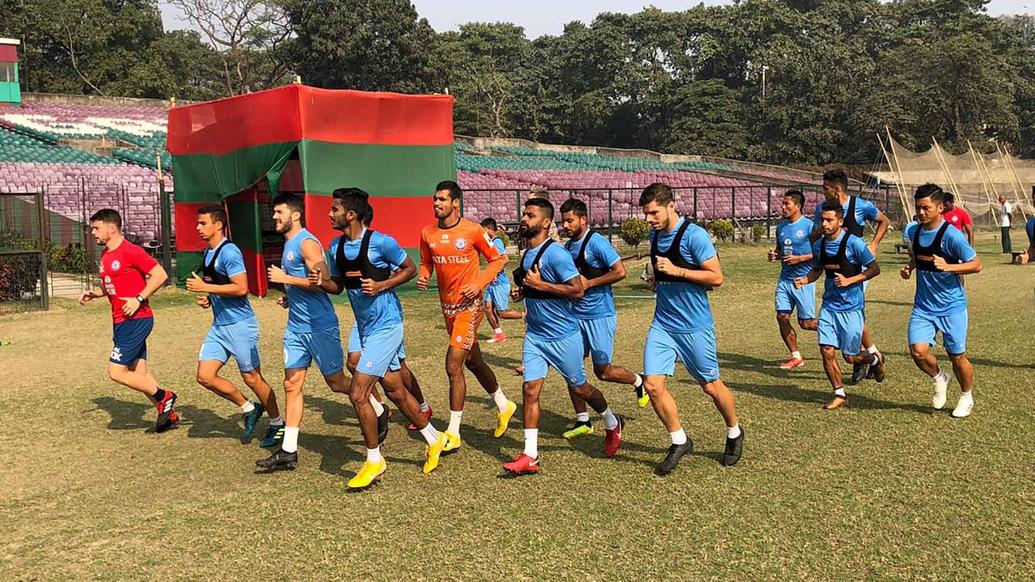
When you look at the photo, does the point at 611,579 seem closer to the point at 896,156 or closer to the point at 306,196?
the point at 306,196

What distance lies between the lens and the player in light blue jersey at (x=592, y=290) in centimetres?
693

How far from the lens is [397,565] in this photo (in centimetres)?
481

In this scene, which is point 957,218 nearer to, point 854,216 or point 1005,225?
point 854,216

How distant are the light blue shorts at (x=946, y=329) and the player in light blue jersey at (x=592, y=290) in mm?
2551

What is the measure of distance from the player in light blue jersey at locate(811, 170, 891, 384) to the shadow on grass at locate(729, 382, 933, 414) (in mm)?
387

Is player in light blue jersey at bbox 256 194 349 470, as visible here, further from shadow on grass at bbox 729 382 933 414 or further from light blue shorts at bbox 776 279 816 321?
light blue shorts at bbox 776 279 816 321

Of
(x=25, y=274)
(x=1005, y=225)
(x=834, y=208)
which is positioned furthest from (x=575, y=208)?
(x=1005, y=225)

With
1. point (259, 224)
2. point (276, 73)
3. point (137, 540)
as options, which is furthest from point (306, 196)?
point (276, 73)

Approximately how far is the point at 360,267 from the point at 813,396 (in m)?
4.69

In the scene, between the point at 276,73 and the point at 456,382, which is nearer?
the point at 456,382

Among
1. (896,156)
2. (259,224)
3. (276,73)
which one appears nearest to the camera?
(259,224)

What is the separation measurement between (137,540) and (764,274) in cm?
1723

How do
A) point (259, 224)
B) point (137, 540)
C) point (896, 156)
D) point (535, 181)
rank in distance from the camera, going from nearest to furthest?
1. point (137, 540)
2. point (259, 224)
3. point (896, 156)
4. point (535, 181)

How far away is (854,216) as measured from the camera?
9.41 m
